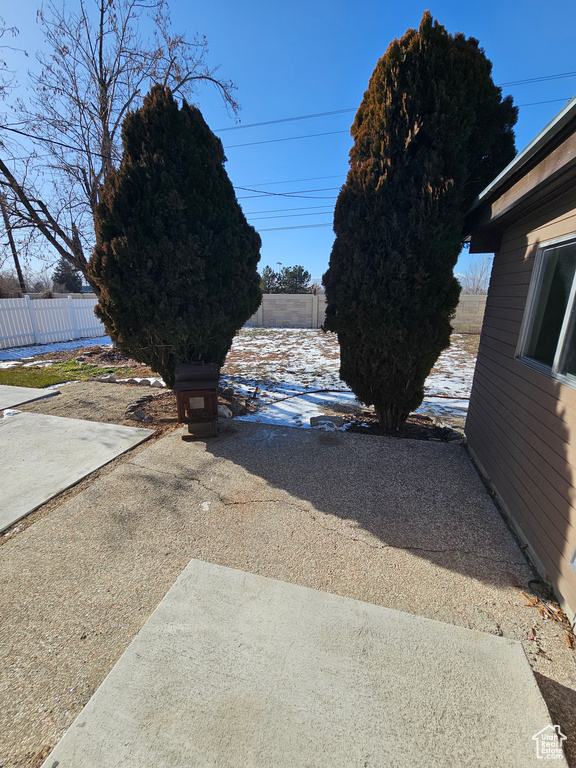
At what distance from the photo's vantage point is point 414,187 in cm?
319

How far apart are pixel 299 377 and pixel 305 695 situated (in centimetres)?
593

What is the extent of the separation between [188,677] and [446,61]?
16.2 feet

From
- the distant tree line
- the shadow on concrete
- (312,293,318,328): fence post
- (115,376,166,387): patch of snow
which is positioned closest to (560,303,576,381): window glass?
the shadow on concrete

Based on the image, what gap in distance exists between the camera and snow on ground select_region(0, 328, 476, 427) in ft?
16.4

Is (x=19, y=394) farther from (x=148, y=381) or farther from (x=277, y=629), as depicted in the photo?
(x=277, y=629)

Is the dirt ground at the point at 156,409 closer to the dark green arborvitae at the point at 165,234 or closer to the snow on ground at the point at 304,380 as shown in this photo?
the snow on ground at the point at 304,380

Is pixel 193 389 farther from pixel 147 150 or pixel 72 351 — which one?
pixel 72 351

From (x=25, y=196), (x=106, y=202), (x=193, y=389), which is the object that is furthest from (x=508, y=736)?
(x=25, y=196)

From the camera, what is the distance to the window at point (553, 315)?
1.94 metres

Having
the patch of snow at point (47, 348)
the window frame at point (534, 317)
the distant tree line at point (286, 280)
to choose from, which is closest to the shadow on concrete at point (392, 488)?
the window frame at point (534, 317)

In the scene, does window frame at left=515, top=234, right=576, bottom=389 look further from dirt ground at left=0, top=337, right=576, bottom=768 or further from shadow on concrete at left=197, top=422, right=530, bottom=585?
dirt ground at left=0, top=337, right=576, bottom=768

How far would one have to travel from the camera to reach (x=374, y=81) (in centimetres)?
334

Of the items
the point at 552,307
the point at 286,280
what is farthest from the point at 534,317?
the point at 286,280

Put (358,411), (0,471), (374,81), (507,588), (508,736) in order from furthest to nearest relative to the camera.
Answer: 1. (358,411)
2. (374,81)
3. (0,471)
4. (507,588)
5. (508,736)
